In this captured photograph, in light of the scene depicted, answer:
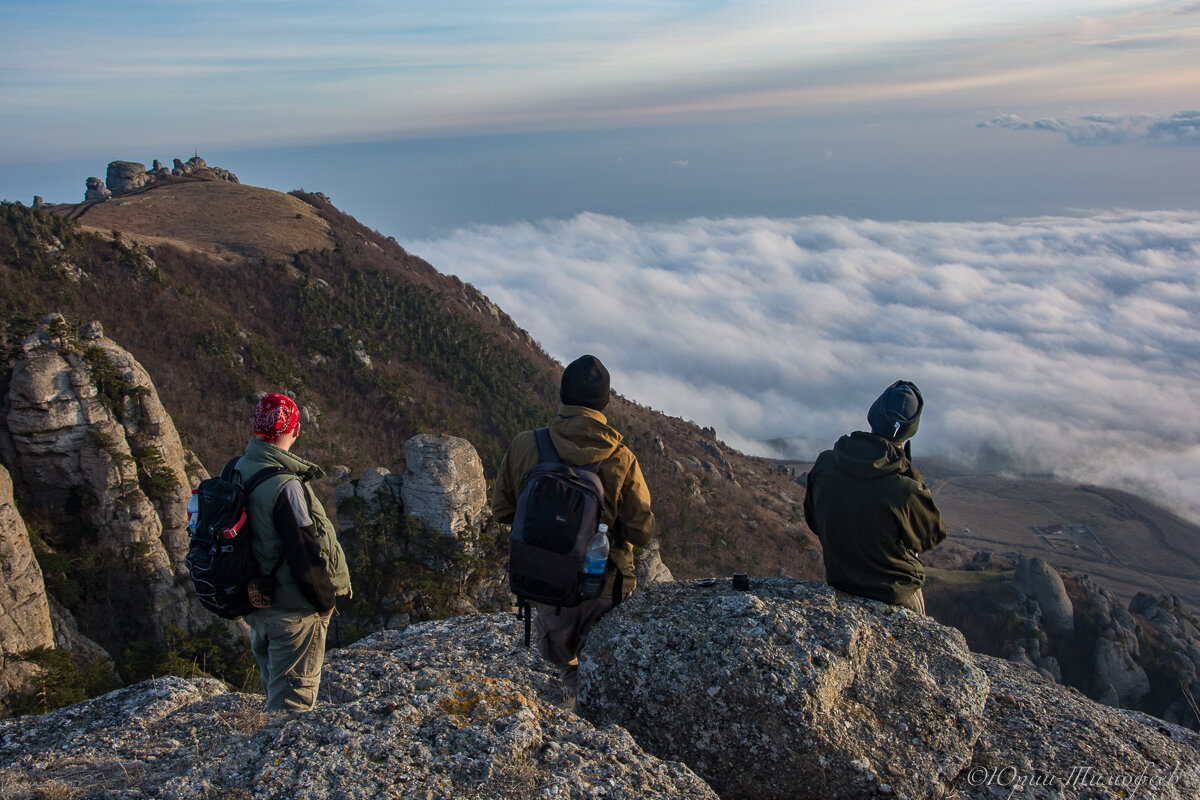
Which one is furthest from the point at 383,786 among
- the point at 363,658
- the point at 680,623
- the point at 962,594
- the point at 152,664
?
the point at 962,594

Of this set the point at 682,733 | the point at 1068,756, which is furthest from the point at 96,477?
the point at 1068,756

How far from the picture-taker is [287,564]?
504 centimetres

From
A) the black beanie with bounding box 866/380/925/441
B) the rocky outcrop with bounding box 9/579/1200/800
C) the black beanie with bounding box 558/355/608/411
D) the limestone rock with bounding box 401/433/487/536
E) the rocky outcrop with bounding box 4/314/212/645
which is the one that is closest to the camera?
the rocky outcrop with bounding box 9/579/1200/800

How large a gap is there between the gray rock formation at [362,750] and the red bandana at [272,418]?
81.1 inches

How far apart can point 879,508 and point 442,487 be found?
533 inches

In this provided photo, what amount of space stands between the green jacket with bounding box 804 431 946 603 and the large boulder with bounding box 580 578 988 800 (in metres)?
0.25

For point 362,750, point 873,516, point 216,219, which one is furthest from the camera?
point 216,219

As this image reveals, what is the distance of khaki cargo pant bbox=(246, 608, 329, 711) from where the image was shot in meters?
5.20

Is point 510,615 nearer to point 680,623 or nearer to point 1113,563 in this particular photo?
point 680,623

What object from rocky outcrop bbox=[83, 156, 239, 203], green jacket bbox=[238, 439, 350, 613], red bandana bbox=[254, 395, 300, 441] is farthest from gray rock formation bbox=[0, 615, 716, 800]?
rocky outcrop bbox=[83, 156, 239, 203]

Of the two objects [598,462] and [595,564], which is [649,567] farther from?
[598,462]

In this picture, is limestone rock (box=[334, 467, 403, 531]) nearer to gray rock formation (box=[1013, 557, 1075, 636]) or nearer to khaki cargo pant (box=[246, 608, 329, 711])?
khaki cargo pant (box=[246, 608, 329, 711])

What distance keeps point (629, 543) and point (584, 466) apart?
0.78m

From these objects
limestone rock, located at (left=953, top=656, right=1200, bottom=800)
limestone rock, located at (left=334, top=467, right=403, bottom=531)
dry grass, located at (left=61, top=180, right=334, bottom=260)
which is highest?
dry grass, located at (left=61, top=180, right=334, bottom=260)
